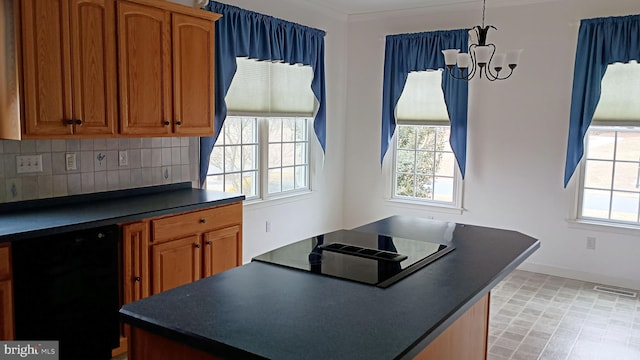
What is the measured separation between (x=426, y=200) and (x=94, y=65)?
3.83 meters

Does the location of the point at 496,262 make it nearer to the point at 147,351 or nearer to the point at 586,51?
the point at 147,351

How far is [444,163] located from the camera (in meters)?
5.63

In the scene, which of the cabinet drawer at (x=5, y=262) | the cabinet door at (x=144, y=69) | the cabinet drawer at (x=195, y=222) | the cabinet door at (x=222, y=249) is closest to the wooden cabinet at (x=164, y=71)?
the cabinet door at (x=144, y=69)

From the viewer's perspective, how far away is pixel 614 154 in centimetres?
477

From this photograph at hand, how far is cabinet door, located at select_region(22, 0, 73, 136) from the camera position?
2762mm

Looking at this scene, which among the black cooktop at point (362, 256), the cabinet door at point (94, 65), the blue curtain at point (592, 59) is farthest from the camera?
the blue curtain at point (592, 59)

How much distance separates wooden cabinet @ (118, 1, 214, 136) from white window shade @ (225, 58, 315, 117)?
25.4 inches

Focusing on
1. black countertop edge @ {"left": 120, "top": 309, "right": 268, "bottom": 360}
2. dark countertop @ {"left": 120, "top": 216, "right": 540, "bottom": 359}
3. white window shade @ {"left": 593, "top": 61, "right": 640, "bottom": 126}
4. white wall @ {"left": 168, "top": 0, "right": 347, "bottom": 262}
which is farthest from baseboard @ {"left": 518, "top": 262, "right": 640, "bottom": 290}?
black countertop edge @ {"left": 120, "top": 309, "right": 268, "bottom": 360}

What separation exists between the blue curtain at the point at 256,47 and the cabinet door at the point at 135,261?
3.96 feet

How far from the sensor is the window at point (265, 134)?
4.58 m

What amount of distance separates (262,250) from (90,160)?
2072mm

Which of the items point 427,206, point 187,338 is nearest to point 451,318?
point 187,338

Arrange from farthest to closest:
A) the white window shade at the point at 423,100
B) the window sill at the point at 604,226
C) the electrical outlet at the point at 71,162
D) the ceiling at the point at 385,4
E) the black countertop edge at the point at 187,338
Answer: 1. the white window shade at the point at 423,100
2. the ceiling at the point at 385,4
3. the window sill at the point at 604,226
4. the electrical outlet at the point at 71,162
5. the black countertop edge at the point at 187,338

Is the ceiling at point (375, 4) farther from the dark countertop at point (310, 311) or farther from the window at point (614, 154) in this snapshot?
the dark countertop at point (310, 311)
